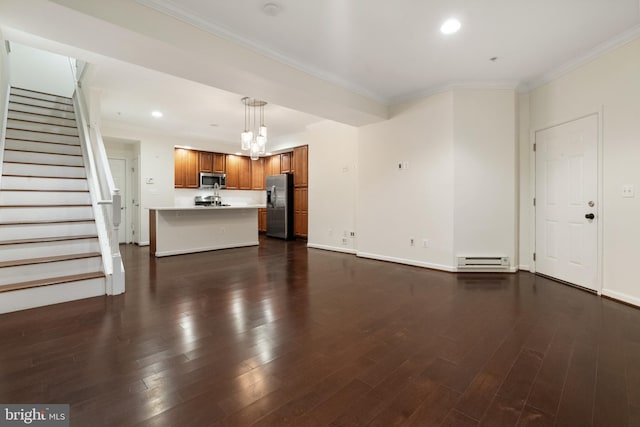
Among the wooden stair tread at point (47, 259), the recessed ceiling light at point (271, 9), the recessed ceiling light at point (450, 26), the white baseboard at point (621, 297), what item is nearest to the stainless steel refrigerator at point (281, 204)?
the wooden stair tread at point (47, 259)

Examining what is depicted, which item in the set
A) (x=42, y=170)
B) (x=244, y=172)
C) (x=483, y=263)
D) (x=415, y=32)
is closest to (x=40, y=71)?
(x=42, y=170)

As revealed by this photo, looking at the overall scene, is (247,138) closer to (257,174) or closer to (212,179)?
(212,179)

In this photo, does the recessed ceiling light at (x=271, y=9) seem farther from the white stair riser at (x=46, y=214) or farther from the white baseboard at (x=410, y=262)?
the white baseboard at (x=410, y=262)

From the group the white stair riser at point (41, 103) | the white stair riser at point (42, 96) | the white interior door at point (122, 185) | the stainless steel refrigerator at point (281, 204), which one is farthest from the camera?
the stainless steel refrigerator at point (281, 204)

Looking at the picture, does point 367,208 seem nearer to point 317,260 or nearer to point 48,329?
point 317,260

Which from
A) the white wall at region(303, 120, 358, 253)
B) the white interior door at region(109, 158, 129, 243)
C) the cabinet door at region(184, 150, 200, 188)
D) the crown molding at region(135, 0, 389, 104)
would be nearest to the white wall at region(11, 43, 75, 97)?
the white interior door at region(109, 158, 129, 243)

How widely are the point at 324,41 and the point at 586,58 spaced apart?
10.3 ft

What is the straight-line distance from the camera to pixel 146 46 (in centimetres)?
262

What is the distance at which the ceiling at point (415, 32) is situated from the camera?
101 inches

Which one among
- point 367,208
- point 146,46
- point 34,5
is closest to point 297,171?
point 367,208

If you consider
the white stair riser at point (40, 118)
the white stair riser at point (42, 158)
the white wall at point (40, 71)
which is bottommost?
the white stair riser at point (42, 158)

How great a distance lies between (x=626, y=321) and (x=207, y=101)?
6140mm

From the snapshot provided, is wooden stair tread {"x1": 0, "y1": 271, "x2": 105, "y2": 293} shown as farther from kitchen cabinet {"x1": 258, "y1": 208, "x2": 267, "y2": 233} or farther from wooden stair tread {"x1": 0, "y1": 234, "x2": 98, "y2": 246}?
kitchen cabinet {"x1": 258, "y1": 208, "x2": 267, "y2": 233}

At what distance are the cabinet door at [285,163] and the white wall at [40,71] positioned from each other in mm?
4757
